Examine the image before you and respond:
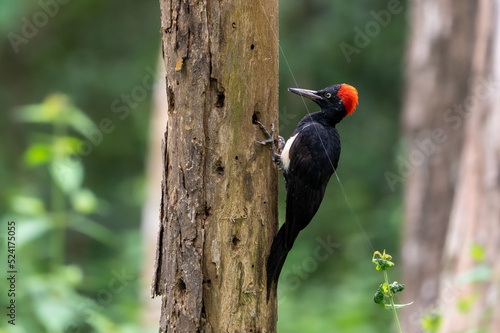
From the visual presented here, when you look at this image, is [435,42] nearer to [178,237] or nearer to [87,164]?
[178,237]

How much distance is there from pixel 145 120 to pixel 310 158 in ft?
26.4

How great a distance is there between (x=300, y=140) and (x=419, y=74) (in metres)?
3.73

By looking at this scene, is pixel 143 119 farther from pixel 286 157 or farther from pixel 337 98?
pixel 286 157

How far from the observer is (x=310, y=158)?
140 inches

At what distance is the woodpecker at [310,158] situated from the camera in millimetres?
3232

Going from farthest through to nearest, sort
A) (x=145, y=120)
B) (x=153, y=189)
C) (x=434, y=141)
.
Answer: (x=145, y=120)
(x=153, y=189)
(x=434, y=141)

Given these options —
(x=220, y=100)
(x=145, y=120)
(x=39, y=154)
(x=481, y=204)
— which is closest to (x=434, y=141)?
(x=481, y=204)

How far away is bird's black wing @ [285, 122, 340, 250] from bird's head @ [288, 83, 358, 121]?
17cm

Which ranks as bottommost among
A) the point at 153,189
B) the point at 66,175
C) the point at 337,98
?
the point at 66,175

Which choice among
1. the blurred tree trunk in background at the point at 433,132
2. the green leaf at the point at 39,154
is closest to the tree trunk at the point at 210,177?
the green leaf at the point at 39,154

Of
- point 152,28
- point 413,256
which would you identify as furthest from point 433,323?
point 152,28

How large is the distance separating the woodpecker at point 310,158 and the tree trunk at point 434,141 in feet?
10.1

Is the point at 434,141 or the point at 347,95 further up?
the point at 434,141

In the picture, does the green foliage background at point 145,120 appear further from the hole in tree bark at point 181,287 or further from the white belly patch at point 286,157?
the hole in tree bark at point 181,287
